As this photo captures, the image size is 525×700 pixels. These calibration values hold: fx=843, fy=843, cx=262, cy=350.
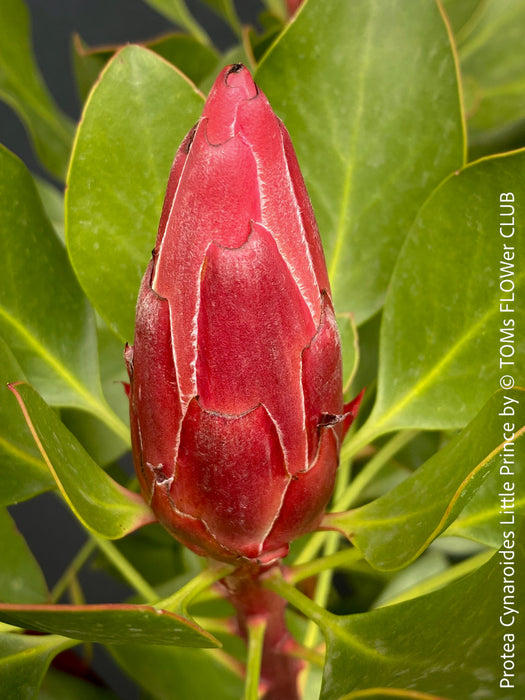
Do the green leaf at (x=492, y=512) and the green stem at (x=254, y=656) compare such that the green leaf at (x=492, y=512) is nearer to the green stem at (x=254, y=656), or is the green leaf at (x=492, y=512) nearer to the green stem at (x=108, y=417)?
the green stem at (x=254, y=656)

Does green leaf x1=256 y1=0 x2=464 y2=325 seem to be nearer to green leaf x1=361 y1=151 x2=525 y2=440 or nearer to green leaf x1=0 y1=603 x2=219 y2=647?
green leaf x1=361 y1=151 x2=525 y2=440

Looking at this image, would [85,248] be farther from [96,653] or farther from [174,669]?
[96,653]

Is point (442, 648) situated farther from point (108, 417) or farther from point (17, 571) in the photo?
point (17, 571)

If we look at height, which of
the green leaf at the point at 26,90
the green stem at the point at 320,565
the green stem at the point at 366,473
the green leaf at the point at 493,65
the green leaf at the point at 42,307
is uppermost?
the green leaf at the point at 493,65

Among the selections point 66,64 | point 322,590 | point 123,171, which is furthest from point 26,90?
point 66,64

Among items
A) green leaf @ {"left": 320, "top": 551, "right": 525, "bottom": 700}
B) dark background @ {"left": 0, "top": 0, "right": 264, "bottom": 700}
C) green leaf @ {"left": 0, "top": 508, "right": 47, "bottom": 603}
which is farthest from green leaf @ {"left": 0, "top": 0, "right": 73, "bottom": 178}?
dark background @ {"left": 0, "top": 0, "right": 264, "bottom": 700}

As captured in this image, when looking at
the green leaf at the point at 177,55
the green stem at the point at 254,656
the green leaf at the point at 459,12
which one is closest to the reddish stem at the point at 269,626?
the green stem at the point at 254,656

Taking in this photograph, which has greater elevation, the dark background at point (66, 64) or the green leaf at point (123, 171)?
the dark background at point (66, 64)
